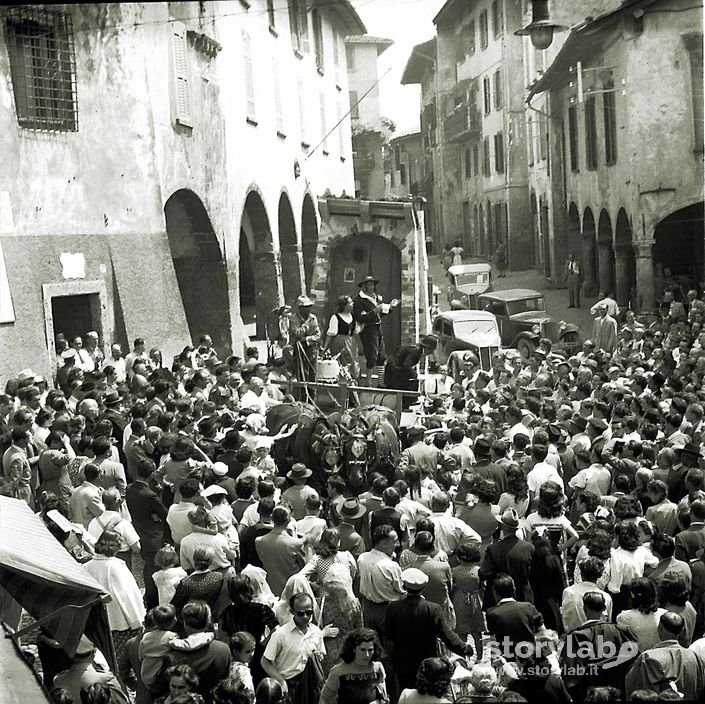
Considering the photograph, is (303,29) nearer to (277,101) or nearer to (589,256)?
(277,101)

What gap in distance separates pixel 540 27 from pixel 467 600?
6163 millimetres

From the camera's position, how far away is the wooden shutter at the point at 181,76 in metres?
13.9

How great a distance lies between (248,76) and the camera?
14.2 m

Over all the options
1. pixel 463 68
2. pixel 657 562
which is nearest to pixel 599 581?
pixel 657 562

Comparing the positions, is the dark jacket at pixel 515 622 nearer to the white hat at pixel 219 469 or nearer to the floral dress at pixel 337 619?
the floral dress at pixel 337 619

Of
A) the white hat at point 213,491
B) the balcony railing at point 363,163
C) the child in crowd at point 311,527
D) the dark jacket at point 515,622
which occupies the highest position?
the balcony railing at point 363,163

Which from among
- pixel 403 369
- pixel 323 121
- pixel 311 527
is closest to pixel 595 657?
pixel 311 527

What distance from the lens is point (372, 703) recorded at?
5.45 metres

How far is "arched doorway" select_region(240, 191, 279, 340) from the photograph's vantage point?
16281 mm

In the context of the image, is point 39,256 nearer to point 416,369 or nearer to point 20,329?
point 20,329

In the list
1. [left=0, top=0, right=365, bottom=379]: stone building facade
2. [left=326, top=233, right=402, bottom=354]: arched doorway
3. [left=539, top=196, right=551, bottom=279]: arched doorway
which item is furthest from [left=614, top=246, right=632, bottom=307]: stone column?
[left=0, top=0, right=365, bottom=379]: stone building facade

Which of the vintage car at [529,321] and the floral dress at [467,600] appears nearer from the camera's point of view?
the floral dress at [467,600]

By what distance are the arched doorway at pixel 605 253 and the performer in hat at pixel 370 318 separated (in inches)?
114

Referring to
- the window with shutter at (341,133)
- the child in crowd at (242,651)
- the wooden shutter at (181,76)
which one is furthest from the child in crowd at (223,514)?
the wooden shutter at (181,76)
